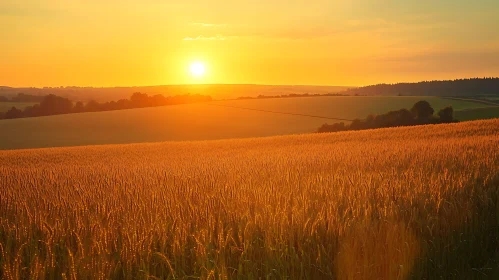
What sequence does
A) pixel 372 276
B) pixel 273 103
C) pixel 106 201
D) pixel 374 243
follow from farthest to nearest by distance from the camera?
pixel 273 103 → pixel 106 201 → pixel 374 243 → pixel 372 276

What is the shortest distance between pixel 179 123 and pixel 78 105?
83.0ft

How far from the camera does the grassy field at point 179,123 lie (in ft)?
157

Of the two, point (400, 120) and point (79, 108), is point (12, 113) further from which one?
point (400, 120)

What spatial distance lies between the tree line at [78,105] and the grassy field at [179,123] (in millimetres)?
8623

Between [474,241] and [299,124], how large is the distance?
179ft

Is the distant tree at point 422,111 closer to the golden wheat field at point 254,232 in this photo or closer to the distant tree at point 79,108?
the distant tree at point 79,108

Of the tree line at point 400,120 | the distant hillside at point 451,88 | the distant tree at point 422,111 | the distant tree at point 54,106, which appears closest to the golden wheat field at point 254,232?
the tree line at point 400,120

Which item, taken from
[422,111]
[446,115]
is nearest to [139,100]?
[422,111]

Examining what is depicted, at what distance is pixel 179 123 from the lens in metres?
56.6

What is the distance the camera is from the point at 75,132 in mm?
50844

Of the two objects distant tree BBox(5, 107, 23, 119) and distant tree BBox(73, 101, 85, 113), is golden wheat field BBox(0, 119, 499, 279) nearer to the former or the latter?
distant tree BBox(5, 107, 23, 119)

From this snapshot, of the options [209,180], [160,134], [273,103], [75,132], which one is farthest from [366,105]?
[209,180]

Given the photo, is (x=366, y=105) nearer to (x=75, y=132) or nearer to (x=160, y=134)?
(x=160, y=134)

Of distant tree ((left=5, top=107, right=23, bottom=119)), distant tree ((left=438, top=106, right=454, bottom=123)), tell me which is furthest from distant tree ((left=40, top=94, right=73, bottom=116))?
distant tree ((left=438, top=106, right=454, bottom=123))
